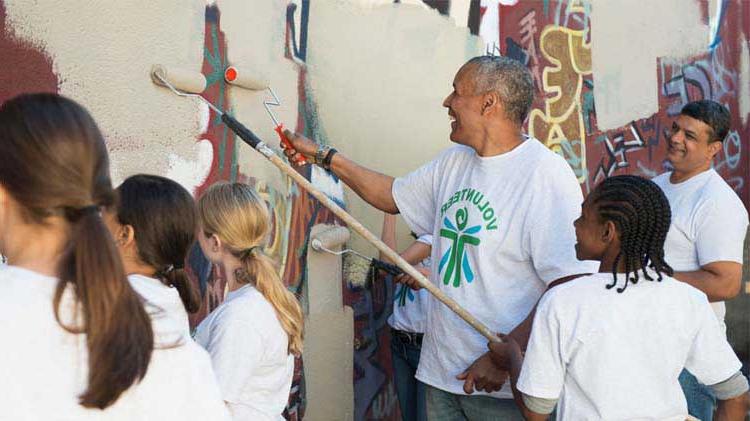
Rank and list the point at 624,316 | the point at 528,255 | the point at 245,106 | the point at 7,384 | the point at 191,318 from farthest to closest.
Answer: the point at 245,106 → the point at 191,318 → the point at 528,255 → the point at 624,316 → the point at 7,384

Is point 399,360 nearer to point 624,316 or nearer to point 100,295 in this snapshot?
point 624,316

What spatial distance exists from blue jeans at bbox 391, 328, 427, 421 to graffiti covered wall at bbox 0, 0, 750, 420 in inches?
14.6

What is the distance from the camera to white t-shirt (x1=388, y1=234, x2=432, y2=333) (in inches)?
170

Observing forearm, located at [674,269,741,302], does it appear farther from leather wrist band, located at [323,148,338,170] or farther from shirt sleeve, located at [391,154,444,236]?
leather wrist band, located at [323,148,338,170]

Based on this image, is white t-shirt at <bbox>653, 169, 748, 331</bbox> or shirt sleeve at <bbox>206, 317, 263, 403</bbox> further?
white t-shirt at <bbox>653, 169, 748, 331</bbox>

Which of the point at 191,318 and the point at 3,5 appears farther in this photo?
the point at 191,318

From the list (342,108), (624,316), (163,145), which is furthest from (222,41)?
(624,316)

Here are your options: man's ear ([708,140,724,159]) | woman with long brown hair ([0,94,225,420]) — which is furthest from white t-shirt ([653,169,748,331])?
woman with long brown hair ([0,94,225,420])

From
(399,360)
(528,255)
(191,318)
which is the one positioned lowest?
(399,360)

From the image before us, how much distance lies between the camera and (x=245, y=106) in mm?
3900

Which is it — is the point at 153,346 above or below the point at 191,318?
above

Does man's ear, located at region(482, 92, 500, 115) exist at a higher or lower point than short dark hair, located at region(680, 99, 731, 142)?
higher

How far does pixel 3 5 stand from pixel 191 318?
1392mm

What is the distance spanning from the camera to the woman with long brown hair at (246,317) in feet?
8.52
